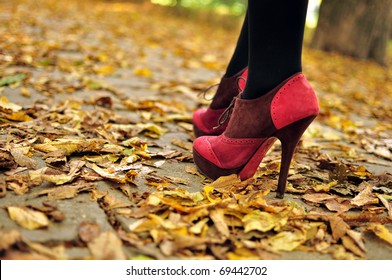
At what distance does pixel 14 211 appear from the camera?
105cm

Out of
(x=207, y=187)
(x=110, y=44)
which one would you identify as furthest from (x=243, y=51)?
(x=110, y=44)

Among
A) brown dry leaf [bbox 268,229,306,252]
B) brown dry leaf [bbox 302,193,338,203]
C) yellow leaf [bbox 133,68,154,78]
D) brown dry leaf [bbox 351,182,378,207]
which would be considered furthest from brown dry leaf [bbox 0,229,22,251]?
yellow leaf [bbox 133,68,154,78]

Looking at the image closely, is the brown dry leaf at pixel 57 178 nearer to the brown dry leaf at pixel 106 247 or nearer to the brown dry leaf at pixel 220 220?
the brown dry leaf at pixel 106 247

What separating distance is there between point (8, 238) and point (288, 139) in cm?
89

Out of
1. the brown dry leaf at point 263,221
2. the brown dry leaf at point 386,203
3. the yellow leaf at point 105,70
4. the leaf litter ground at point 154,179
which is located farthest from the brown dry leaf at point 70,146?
the yellow leaf at point 105,70

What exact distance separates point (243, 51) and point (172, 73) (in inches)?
77.0

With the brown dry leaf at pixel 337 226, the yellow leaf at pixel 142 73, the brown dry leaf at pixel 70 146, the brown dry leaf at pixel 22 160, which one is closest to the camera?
the brown dry leaf at pixel 337 226

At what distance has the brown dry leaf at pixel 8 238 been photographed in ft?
3.01

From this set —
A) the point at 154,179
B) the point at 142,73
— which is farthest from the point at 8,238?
the point at 142,73

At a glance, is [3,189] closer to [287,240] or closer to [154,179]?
[154,179]

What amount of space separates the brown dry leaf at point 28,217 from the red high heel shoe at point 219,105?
84 centimetres

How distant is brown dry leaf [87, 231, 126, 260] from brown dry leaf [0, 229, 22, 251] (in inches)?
6.6

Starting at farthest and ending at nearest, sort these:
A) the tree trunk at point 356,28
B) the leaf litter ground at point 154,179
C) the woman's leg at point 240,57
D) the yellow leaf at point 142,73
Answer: the tree trunk at point 356,28
the yellow leaf at point 142,73
the woman's leg at point 240,57
the leaf litter ground at point 154,179
